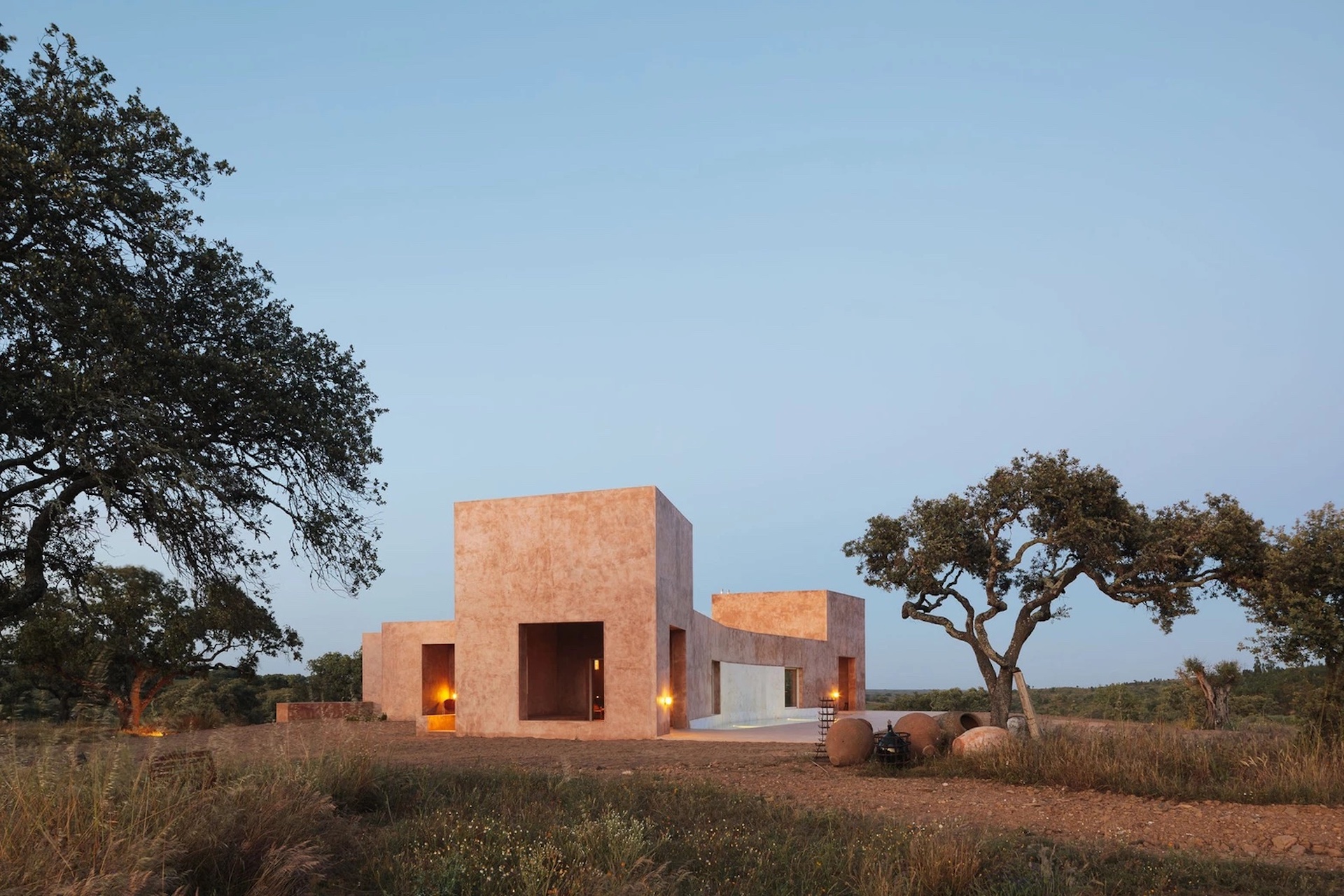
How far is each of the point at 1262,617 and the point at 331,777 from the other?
13.9 metres

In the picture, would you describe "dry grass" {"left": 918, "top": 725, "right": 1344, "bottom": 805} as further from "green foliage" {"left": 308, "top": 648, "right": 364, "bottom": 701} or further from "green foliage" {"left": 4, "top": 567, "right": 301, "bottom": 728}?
"green foliage" {"left": 308, "top": 648, "right": 364, "bottom": 701}

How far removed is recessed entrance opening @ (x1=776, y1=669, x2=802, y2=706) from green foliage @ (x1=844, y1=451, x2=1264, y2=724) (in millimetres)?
13532

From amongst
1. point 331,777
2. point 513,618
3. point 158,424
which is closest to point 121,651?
point 513,618

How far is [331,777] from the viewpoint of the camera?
782cm

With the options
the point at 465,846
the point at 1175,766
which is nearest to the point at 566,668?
the point at 1175,766

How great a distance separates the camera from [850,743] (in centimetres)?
1343

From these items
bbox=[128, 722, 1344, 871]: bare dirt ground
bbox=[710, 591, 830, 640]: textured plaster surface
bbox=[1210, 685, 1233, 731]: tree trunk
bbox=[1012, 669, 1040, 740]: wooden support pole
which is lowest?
bbox=[1210, 685, 1233, 731]: tree trunk

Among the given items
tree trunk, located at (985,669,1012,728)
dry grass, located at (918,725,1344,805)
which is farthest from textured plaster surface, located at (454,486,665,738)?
dry grass, located at (918,725,1344,805)

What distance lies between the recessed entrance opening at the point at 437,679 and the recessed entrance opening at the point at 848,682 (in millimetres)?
15541

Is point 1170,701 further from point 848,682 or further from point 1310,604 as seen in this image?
point 1310,604

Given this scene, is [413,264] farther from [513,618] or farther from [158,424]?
[158,424]

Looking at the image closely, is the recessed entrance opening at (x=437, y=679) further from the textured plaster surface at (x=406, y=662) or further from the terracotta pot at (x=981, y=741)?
the terracotta pot at (x=981, y=741)

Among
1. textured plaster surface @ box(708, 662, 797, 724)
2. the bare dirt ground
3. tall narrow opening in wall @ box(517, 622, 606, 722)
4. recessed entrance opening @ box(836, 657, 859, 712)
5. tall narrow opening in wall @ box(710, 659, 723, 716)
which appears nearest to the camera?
the bare dirt ground

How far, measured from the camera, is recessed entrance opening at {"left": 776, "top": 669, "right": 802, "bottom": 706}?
32.9m
